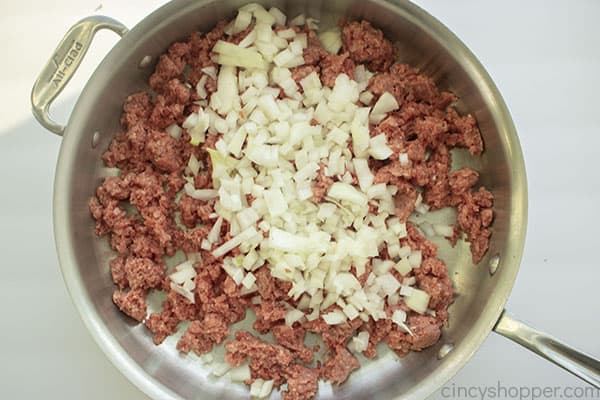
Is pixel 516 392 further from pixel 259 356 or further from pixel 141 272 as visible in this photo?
pixel 141 272

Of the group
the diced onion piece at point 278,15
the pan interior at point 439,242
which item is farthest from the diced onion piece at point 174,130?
the diced onion piece at point 278,15

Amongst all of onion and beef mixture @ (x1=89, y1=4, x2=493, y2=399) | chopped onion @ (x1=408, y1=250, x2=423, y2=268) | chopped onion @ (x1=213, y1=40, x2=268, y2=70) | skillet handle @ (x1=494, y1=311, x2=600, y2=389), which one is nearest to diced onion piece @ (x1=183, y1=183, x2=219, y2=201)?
onion and beef mixture @ (x1=89, y1=4, x2=493, y2=399)

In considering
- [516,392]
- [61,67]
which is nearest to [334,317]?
[516,392]

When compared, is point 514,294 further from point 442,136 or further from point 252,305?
point 252,305

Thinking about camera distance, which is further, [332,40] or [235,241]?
[332,40]

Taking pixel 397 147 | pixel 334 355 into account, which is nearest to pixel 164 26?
pixel 397 147

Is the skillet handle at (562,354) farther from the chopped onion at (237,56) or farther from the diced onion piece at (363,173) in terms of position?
the chopped onion at (237,56)

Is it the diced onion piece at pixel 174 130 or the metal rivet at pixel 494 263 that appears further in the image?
the diced onion piece at pixel 174 130

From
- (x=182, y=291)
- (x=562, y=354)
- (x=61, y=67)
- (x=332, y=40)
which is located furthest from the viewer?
(x=332, y=40)
